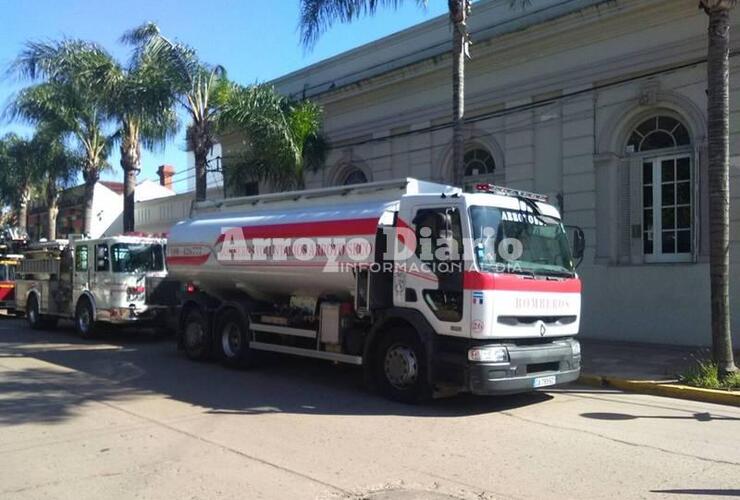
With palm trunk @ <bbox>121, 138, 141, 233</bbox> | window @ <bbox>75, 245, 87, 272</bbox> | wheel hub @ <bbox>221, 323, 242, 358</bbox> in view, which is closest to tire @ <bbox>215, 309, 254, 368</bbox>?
wheel hub @ <bbox>221, 323, 242, 358</bbox>

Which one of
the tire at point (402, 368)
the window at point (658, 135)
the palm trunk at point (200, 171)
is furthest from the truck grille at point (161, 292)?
the window at point (658, 135)

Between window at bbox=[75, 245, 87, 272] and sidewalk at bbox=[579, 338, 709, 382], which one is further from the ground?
window at bbox=[75, 245, 87, 272]

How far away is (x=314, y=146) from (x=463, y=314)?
11.7 metres

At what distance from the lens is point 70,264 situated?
59.2 feet

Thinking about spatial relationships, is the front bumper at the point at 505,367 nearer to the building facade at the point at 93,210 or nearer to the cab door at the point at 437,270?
the cab door at the point at 437,270

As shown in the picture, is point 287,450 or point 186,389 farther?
point 186,389

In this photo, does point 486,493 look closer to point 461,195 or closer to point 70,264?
point 461,195

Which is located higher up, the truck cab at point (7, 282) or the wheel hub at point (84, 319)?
the truck cab at point (7, 282)

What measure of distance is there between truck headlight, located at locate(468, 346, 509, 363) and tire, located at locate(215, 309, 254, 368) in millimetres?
4981

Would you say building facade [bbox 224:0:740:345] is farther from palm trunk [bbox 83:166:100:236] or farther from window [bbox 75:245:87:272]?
palm trunk [bbox 83:166:100:236]

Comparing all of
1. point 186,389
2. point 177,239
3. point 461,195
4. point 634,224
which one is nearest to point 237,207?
point 177,239

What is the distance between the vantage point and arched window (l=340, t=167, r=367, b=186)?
2117 cm

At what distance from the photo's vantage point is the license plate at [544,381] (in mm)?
8742

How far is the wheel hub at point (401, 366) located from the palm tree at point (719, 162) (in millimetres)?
4634
